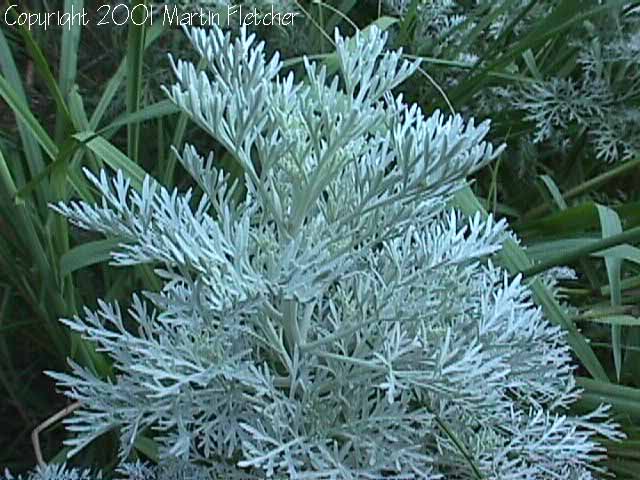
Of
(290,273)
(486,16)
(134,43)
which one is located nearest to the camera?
(290,273)

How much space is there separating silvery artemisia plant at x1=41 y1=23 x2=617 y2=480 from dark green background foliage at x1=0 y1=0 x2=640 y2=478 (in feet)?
0.46

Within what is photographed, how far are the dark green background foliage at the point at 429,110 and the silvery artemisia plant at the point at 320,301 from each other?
14 centimetres

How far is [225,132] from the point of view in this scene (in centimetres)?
40

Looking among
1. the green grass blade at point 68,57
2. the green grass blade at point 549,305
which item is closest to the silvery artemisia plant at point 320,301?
the green grass blade at point 549,305

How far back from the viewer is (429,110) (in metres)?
0.73

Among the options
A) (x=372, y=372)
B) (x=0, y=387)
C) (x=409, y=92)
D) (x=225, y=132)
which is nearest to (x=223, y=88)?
(x=225, y=132)

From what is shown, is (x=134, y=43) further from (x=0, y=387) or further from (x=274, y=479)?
(x=0, y=387)

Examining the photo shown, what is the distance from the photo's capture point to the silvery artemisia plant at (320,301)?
0.40 m

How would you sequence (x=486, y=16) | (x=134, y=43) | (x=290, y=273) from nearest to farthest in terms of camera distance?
1. (x=290, y=273)
2. (x=134, y=43)
3. (x=486, y=16)

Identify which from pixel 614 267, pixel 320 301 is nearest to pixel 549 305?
pixel 614 267

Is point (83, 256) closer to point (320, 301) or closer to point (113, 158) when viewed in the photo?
point (113, 158)

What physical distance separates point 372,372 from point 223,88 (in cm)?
13

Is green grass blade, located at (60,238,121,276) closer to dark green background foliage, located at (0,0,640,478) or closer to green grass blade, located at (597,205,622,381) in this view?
dark green background foliage, located at (0,0,640,478)

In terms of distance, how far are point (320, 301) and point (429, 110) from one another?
32 centimetres
